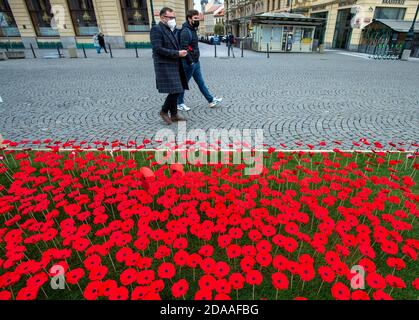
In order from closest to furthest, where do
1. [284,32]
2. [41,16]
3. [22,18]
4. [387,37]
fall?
[387,37] → [284,32] → [22,18] → [41,16]

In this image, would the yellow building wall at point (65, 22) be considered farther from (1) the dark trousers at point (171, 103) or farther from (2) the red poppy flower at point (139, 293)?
(2) the red poppy flower at point (139, 293)

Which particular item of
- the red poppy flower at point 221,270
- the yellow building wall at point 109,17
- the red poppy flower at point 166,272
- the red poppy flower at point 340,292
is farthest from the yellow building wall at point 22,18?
the red poppy flower at point 340,292

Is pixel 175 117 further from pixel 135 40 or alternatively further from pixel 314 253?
pixel 135 40

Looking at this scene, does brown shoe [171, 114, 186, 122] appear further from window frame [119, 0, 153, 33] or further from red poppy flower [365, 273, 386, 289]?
window frame [119, 0, 153, 33]

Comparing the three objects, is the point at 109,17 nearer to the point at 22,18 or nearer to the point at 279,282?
the point at 22,18

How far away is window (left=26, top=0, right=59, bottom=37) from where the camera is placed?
25484 mm

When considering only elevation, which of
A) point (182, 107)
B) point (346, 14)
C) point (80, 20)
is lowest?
point (182, 107)

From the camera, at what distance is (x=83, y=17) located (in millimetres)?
25031

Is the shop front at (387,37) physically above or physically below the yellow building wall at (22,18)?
below

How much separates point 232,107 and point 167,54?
282cm

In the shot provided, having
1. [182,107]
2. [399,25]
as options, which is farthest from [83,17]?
[399,25]

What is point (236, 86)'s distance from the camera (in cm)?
948

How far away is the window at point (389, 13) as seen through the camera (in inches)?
955
